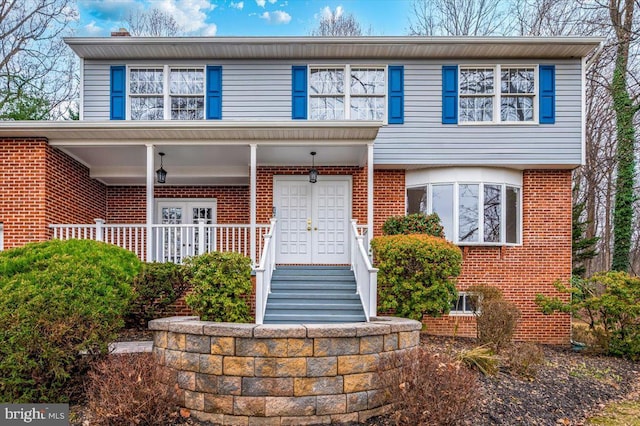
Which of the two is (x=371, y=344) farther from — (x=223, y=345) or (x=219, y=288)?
(x=219, y=288)

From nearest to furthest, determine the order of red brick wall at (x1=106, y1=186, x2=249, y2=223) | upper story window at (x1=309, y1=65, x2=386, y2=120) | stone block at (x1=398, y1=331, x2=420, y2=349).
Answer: stone block at (x1=398, y1=331, x2=420, y2=349), upper story window at (x1=309, y1=65, x2=386, y2=120), red brick wall at (x1=106, y1=186, x2=249, y2=223)

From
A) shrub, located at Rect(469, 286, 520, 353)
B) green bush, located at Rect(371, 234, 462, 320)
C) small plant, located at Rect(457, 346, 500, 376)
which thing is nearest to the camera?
small plant, located at Rect(457, 346, 500, 376)

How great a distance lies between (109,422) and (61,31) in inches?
668

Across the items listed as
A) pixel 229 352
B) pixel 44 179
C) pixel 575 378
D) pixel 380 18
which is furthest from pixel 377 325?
pixel 380 18

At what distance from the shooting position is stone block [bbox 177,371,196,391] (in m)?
4.63

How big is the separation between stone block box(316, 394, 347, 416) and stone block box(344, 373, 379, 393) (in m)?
0.11

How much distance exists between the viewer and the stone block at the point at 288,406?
4.45m

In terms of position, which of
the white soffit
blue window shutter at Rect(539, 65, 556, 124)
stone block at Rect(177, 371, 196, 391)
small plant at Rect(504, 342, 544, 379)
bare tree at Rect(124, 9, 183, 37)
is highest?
bare tree at Rect(124, 9, 183, 37)

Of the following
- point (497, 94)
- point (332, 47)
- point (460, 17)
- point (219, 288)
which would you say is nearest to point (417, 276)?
point (219, 288)

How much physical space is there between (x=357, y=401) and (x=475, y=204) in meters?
6.25

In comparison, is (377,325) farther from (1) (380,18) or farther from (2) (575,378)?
(1) (380,18)

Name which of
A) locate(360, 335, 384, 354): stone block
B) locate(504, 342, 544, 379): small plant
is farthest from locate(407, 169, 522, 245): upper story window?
locate(360, 335, 384, 354): stone block

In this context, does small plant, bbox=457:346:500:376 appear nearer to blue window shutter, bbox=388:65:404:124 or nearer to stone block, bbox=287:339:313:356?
stone block, bbox=287:339:313:356

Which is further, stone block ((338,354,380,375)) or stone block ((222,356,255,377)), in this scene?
stone block ((338,354,380,375))
